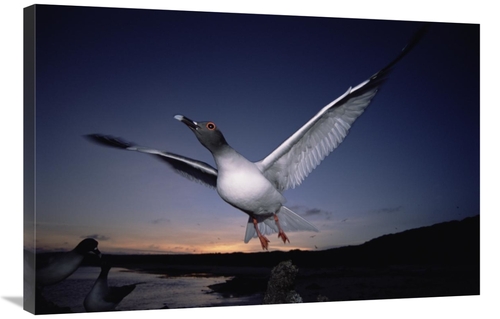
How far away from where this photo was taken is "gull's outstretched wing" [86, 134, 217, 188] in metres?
6.87

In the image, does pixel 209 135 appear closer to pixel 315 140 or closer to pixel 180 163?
pixel 180 163

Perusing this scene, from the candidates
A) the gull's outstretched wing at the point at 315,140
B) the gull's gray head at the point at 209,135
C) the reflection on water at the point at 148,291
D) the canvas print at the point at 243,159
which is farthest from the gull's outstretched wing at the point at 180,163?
the reflection on water at the point at 148,291

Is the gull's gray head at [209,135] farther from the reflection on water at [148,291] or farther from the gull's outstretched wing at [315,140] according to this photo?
the reflection on water at [148,291]

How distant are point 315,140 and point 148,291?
5.63 ft

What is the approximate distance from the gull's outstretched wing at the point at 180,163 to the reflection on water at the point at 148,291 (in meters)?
0.73

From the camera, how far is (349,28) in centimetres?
768

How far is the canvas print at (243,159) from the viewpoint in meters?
6.78

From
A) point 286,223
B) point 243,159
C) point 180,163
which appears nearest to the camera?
point 180,163

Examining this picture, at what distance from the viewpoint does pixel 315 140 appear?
7.46 metres

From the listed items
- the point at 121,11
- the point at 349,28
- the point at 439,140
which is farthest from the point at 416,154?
the point at 121,11

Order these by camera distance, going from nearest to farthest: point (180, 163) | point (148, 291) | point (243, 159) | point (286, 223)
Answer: point (148, 291), point (180, 163), point (243, 159), point (286, 223)

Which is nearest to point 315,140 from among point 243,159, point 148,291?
point 243,159

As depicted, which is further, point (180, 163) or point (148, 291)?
point (180, 163)

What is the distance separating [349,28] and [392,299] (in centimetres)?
220
